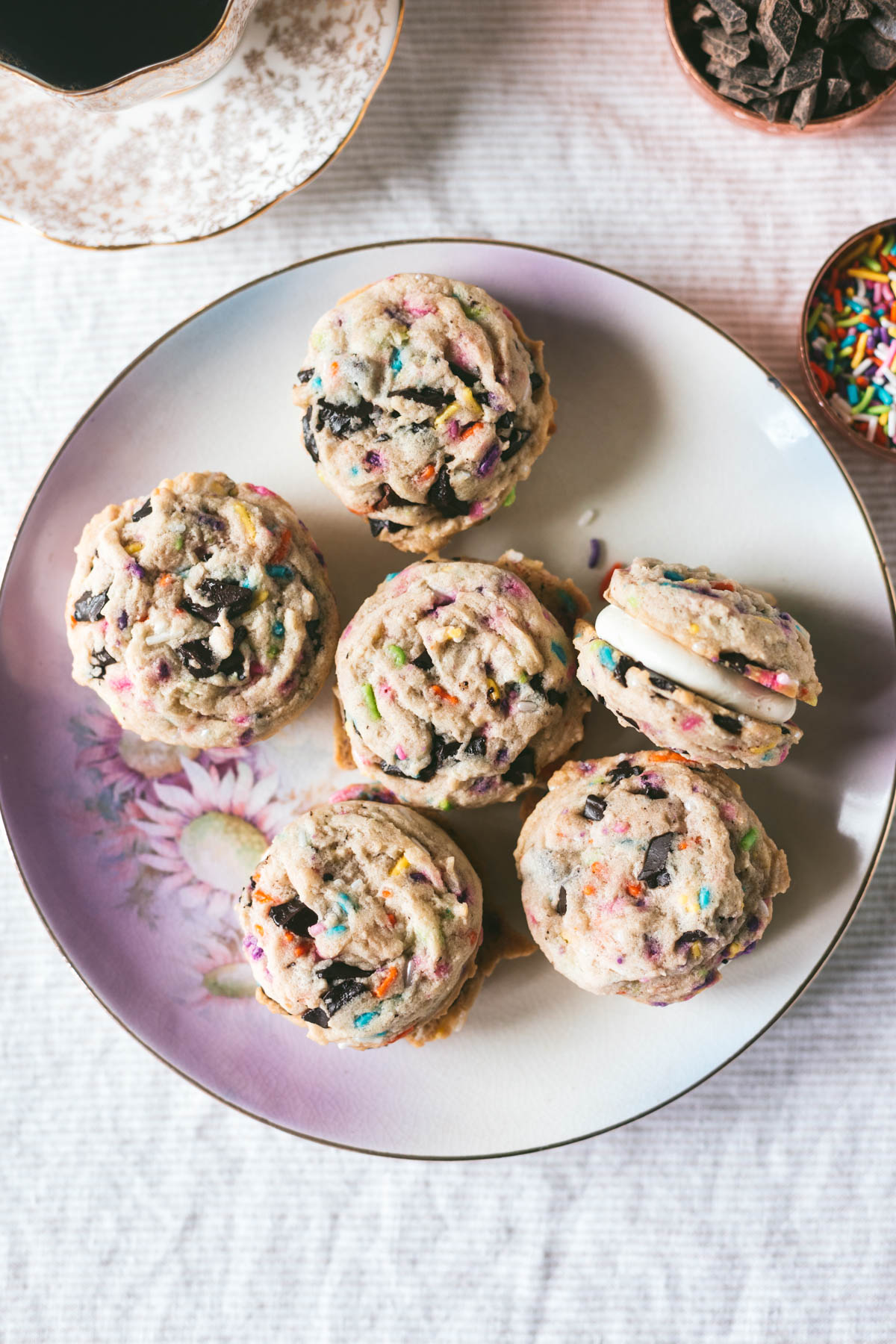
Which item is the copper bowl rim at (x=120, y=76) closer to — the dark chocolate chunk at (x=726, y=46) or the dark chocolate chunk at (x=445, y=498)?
the dark chocolate chunk at (x=445, y=498)

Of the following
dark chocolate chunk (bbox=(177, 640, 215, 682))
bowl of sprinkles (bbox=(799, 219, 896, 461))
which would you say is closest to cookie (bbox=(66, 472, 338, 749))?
dark chocolate chunk (bbox=(177, 640, 215, 682))

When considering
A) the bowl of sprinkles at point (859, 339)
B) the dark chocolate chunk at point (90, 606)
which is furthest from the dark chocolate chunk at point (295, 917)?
the bowl of sprinkles at point (859, 339)

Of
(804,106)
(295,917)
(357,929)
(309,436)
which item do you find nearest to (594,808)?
(357,929)

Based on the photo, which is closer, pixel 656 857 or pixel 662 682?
pixel 662 682

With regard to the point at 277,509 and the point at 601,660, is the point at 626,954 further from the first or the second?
the point at 277,509

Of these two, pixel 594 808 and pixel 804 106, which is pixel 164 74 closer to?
pixel 804 106
